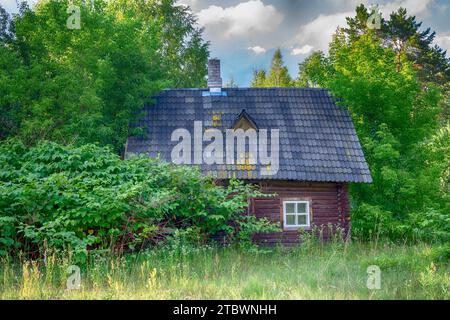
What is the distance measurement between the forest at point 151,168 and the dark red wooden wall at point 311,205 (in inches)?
23.9

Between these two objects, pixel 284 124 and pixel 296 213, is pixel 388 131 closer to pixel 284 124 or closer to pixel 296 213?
pixel 284 124

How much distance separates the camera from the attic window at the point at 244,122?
15375 mm

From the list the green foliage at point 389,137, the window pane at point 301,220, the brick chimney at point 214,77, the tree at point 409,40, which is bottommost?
the window pane at point 301,220

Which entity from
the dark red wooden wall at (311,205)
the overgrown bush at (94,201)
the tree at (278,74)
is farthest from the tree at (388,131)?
the tree at (278,74)

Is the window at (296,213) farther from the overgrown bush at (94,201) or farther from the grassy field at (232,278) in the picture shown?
the grassy field at (232,278)

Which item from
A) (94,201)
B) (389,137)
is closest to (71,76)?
(94,201)

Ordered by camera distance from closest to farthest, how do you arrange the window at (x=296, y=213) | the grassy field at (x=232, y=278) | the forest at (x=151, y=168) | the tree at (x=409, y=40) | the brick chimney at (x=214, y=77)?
the grassy field at (x=232, y=278) < the forest at (x=151, y=168) < the window at (x=296, y=213) < the brick chimney at (x=214, y=77) < the tree at (x=409, y=40)

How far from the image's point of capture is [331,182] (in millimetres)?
14859

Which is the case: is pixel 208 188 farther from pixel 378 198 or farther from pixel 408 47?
pixel 408 47

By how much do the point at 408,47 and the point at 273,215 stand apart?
55.7ft

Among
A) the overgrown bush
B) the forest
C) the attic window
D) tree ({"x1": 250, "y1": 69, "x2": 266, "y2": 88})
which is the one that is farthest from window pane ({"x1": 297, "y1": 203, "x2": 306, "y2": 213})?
tree ({"x1": 250, "y1": 69, "x2": 266, "y2": 88})

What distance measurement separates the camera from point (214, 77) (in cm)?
1727

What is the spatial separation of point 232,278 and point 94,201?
125 inches
